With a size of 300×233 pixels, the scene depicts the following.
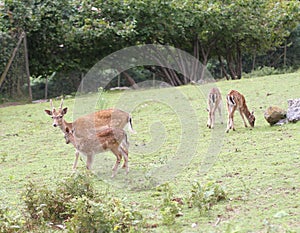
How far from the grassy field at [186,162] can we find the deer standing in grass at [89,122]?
1.67ft

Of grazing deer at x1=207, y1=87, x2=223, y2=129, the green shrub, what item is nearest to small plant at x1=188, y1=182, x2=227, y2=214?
the green shrub

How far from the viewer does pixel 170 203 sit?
545cm

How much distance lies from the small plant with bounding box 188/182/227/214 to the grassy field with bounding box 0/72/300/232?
0.06 metres

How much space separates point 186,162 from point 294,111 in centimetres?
277

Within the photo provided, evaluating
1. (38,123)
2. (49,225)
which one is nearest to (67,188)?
(49,225)

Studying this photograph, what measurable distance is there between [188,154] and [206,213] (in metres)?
2.96

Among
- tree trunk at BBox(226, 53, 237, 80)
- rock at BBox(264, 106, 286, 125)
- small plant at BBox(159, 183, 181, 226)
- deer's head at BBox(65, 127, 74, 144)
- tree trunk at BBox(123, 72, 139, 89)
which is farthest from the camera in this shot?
tree trunk at BBox(226, 53, 237, 80)

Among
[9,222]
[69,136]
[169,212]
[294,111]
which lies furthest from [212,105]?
[9,222]

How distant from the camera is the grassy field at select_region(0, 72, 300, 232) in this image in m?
5.54

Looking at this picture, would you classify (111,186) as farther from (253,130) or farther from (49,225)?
(253,130)

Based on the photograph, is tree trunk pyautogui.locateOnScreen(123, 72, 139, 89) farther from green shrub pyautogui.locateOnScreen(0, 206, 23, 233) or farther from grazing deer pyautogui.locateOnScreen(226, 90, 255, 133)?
green shrub pyautogui.locateOnScreen(0, 206, 23, 233)

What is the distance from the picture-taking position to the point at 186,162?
8.01 meters

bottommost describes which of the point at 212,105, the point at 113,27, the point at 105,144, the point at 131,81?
the point at 105,144

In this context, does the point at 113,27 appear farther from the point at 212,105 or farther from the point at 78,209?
the point at 78,209
